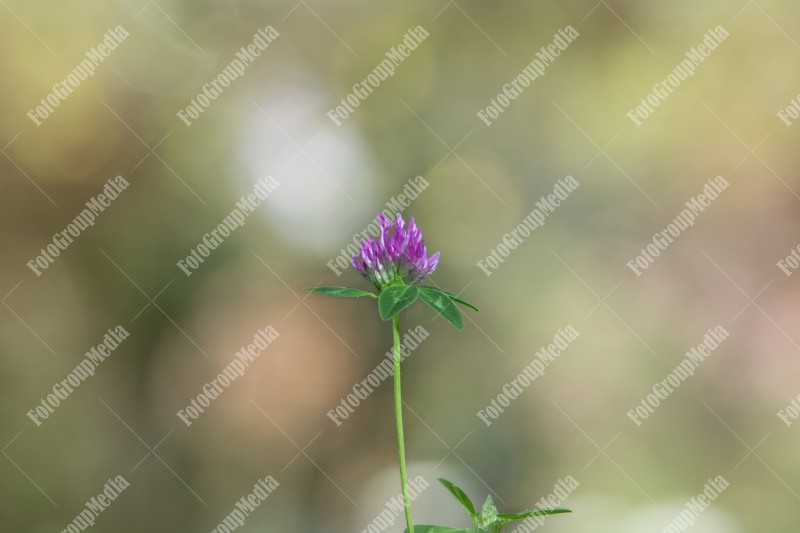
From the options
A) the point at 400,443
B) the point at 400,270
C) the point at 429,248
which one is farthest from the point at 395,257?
the point at 429,248

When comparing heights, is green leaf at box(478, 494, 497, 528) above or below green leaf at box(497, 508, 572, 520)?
below

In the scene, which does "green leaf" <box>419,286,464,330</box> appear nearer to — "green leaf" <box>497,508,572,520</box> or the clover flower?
the clover flower

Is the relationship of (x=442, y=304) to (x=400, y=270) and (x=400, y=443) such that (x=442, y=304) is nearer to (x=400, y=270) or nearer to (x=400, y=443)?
(x=400, y=270)

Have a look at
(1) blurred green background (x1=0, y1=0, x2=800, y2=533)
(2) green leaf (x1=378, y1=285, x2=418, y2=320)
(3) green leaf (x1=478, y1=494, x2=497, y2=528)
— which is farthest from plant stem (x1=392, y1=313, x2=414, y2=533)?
(1) blurred green background (x1=0, y1=0, x2=800, y2=533)

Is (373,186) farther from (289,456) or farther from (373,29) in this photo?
(289,456)

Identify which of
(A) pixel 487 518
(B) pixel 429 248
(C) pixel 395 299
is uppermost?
(B) pixel 429 248
